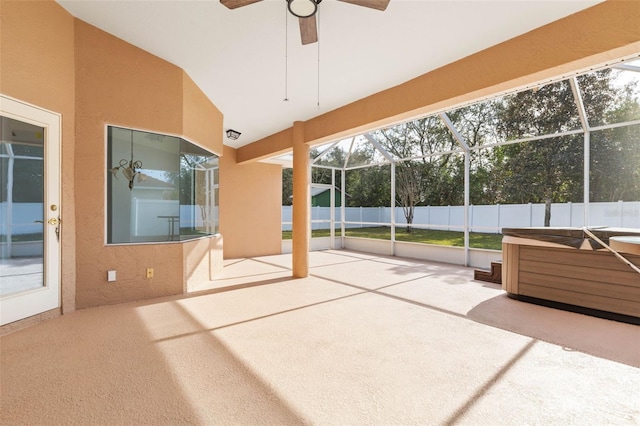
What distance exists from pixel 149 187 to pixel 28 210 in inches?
53.0

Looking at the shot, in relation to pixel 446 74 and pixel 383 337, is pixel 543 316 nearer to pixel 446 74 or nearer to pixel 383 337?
pixel 383 337

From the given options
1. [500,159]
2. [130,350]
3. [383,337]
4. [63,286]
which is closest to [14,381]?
[130,350]

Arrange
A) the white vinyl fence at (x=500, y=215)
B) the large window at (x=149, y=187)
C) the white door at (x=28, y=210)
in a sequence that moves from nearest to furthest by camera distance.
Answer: the white door at (x=28, y=210) → the large window at (x=149, y=187) → the white vinyl fence at (x=500, y=215)

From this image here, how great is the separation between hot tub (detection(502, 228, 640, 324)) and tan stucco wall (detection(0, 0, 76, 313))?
5.46 meters

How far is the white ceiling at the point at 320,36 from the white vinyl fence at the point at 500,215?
3496 millimetres

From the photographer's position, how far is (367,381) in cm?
212

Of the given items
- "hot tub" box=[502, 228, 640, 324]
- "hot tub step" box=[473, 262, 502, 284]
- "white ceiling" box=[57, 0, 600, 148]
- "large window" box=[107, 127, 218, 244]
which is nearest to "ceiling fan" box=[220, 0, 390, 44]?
"white ceiling" box=[57, 0, 600, 148]

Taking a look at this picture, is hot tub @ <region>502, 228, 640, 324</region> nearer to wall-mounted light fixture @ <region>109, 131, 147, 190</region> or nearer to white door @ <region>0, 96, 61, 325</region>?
wall-mounted light fixture @ <region>109, 131, 147, 190</region>

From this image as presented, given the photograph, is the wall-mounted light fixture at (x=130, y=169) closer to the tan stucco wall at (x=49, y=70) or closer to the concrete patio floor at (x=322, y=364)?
the tan stucco wall at (x=49, y=70)

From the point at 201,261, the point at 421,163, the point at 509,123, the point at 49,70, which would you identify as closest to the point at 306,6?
the point at 49,70

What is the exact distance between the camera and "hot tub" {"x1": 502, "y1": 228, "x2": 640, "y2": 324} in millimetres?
3283

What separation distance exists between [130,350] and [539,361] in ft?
11.0

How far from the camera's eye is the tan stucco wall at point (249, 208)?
7.76 metres

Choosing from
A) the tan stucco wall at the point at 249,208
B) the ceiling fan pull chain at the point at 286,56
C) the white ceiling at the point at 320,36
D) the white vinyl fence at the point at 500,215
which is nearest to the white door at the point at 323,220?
the white vinyl fence at the point at 500,215
